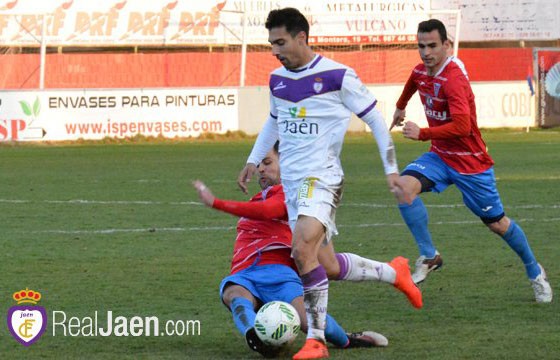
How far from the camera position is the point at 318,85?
7.07m

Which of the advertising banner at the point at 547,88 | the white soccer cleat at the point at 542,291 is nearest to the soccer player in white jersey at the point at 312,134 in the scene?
the white soccer cleat at the point at 542,291

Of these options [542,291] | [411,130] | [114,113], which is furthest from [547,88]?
[411,130]

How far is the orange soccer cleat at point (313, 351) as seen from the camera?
6684 millimetres

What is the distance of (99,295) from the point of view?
8.79 m

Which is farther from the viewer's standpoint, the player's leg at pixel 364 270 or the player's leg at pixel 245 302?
the player's leg at pixel 364 270

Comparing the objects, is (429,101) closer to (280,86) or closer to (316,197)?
(280,86)

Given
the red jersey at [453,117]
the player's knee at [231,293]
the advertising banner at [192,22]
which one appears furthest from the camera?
the advertising banner at [192,22]

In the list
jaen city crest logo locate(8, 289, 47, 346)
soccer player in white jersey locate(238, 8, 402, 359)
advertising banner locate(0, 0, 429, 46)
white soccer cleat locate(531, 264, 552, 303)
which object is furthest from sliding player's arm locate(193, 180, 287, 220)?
advertising banner locate(0, 0, 429, 46)

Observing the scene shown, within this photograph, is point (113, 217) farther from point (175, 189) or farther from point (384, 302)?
point (384, 302)

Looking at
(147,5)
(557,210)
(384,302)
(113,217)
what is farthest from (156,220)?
(147,5)

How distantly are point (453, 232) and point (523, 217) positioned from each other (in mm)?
→ 1399

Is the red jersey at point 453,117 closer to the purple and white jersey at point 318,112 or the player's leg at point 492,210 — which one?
the player's leg at point 492,210

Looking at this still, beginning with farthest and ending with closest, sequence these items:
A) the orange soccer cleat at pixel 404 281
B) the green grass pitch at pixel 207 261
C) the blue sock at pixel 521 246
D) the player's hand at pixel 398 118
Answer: the player's hand at pixel 398 118
the blue sock at pixel 521 246
the orange soccer cleat at pixel 404 281
the green grass pitch at pixel 207 261

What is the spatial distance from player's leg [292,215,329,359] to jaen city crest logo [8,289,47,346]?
5.38 ft
